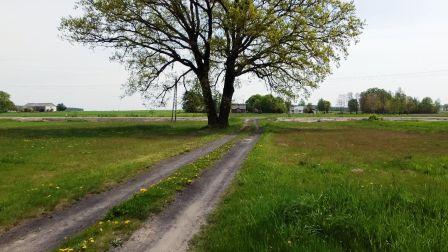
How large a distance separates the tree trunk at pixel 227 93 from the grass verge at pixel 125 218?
34.5 meters

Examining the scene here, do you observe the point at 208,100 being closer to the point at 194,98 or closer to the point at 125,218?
the point at 194,98

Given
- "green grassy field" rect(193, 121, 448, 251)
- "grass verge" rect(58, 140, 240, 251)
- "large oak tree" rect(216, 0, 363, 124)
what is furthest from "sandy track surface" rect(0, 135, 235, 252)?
"large oak tree" rect(216, 0, 363, 124)

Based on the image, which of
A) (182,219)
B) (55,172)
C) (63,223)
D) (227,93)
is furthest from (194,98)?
(63,223)

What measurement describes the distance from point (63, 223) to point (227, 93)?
40488 millimetres

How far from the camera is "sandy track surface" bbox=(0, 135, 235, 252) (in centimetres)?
900

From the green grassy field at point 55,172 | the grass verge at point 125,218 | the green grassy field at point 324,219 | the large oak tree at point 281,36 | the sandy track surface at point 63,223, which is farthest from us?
the large oak tree at point 281,36

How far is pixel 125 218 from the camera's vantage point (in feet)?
34.7

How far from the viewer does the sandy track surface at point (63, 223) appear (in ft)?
29.5

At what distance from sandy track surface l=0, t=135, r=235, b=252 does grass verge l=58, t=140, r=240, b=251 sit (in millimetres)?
440

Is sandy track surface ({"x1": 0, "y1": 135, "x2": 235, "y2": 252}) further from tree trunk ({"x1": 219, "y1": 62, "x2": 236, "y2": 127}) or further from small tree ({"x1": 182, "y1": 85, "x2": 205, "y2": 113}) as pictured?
tree trunk ({"x1": 219, "y1": 62, "x2": 236, "y2": 127})

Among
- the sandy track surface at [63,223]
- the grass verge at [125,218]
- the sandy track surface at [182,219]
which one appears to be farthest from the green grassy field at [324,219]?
the sandy track surface at [63,223]

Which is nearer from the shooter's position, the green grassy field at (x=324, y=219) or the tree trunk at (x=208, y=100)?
the green grassy field at (x=324, y=219)

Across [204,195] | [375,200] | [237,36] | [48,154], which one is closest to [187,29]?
[237,36]

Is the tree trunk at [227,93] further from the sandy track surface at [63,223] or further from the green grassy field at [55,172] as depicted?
the sandy track surface at [63,223]
